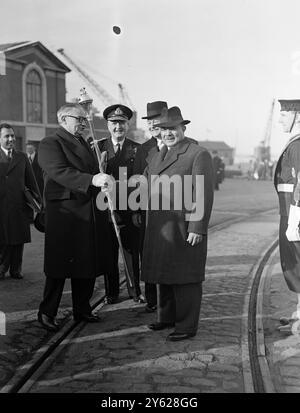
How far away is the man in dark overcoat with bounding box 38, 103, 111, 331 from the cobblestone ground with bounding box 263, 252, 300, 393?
1678 mm

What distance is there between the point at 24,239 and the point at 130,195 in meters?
2.03

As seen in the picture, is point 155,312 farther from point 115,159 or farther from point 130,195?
point 115,159

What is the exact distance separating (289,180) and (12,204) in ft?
12.0

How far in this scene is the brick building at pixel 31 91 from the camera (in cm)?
2317

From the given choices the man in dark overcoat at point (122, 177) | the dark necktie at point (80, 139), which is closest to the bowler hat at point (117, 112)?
the man in dark overcoat at point (122, 177)

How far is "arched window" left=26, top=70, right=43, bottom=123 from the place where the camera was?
25375mm

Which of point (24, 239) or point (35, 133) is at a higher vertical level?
point (35, 133)

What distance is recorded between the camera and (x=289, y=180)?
4.46m
